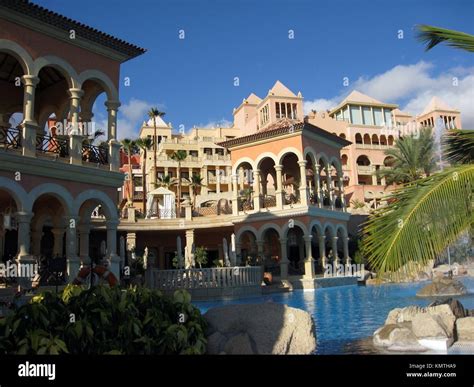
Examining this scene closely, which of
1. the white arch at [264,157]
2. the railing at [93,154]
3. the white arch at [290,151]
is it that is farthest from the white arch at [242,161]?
the railing at [93,154]

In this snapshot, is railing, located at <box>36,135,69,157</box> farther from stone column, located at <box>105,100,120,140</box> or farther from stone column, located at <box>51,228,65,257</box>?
stone column, located at <box>51,228,65,257</box>

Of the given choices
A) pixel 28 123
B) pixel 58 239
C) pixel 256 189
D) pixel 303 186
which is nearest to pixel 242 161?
pixel 256 189

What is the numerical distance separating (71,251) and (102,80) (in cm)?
625

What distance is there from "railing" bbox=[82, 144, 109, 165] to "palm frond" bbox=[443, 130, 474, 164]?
40.2ft

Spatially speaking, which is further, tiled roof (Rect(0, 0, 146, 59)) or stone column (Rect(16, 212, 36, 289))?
tiled roof (Rect(0, 0, 146, 59))

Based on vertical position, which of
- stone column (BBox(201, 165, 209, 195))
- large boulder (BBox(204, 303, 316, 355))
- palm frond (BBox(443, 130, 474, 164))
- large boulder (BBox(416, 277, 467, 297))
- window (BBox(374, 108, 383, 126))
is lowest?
large boulder (BBox(416, 277, 467, 297))

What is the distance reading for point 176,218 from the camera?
34.3 m

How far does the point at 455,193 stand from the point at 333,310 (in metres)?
9.48

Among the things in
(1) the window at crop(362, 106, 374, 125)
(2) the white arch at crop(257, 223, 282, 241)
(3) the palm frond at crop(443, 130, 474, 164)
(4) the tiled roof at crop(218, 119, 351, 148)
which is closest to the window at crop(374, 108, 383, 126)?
(1) the window at crop(362, 106, 374, 125)

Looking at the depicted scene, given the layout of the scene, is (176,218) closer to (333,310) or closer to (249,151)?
(249,151)

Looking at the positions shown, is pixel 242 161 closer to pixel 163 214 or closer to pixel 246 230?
pixel 246 230

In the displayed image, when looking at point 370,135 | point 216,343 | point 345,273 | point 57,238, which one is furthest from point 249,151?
point 370,135

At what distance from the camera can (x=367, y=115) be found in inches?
2463

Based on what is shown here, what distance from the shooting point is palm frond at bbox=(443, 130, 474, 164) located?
6812mm
